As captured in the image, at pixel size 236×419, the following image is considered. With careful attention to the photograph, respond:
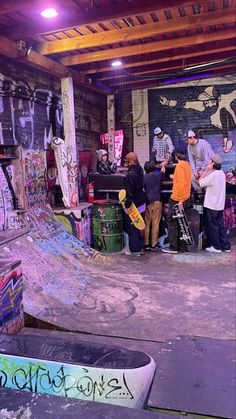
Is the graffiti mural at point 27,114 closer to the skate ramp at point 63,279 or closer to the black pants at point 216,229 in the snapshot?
the skate ramp at point 63,279

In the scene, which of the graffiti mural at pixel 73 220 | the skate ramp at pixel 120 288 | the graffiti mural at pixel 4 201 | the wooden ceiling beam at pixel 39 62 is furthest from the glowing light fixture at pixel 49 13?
the graffiti mural at pixel 73 220

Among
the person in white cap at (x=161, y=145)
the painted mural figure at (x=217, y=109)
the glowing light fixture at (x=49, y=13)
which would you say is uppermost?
the glowing light fixture at (x=49, y=13)

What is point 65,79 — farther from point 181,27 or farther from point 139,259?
point 139,259

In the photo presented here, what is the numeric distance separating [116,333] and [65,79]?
213 inches

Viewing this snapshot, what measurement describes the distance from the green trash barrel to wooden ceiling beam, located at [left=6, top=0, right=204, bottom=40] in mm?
3477

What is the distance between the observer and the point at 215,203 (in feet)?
24.3

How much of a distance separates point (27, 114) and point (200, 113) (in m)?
5.87

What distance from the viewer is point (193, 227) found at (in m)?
7.71

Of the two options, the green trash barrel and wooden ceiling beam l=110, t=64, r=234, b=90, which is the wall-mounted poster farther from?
the green trash barrel

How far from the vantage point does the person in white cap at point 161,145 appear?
35.4 ft

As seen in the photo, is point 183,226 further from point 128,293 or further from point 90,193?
point 128,293

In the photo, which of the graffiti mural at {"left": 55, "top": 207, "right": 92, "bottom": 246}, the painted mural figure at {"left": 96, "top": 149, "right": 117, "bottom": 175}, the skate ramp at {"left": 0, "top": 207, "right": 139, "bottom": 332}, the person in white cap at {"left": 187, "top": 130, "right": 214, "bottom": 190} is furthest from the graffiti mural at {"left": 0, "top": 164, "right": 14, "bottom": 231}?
the person in white cap at {"left": 187, "top": 130, "right": 214, "bottom": 190}

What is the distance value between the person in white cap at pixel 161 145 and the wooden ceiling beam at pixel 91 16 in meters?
5.72

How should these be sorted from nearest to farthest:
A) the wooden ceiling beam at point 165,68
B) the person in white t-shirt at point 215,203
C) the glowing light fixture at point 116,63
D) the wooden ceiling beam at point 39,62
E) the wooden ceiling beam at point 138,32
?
the wooden ceiling beam at point 39,62 → the wooden ceiling beam at point 138,32 → the person in white t-shirt at point 215,203 → the glowing light fixture at point 116,63 → the wooden ceiling beam at point 165,68
